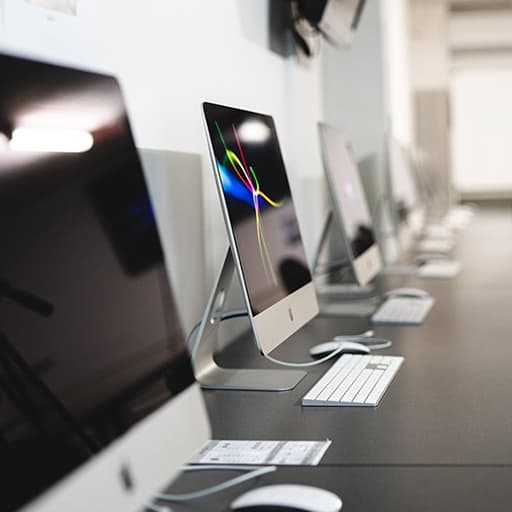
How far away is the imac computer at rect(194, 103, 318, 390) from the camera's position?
4.26 feet

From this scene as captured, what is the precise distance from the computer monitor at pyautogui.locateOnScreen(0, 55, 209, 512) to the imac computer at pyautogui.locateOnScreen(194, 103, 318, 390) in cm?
38

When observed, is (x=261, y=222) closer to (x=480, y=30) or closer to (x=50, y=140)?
(x=50, y=140)

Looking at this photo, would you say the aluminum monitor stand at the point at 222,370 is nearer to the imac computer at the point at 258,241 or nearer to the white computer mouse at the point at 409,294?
the imac computer at the point at 258,241

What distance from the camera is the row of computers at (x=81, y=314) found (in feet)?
2.24

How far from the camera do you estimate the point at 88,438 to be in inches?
28.6

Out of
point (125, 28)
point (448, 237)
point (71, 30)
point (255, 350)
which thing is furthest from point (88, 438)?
point (448, 237)

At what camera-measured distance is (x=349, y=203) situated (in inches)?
89.3

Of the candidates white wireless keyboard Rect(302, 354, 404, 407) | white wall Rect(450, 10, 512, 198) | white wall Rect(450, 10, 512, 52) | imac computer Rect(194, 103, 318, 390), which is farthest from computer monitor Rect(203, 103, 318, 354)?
white wall Rect(450, 10, 512, 52)

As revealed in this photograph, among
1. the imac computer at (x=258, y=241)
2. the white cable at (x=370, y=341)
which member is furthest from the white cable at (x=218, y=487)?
the white cable at (x=370, y=341)

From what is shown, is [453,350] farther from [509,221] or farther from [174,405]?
[509,221]

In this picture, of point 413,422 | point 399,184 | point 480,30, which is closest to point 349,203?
point 413,422

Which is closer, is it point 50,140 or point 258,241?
point 50,140

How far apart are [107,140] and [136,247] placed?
0.37ft

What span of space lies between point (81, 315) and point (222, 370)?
794 millimetres
